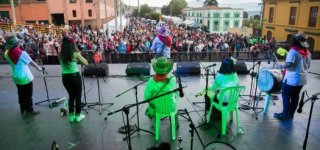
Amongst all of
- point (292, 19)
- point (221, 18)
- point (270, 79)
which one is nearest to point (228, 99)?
point (270, 79)

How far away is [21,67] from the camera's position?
15.9 feet

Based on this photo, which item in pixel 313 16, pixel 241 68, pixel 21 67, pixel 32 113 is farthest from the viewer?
pixel 313 16

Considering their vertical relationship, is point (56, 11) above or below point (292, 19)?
above

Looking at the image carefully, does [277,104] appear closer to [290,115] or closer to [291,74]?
[290,115]

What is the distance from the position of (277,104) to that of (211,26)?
Answer: 151ft

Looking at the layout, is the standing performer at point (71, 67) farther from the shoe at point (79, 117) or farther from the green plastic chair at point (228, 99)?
the green plastic chair at point (228, 99)

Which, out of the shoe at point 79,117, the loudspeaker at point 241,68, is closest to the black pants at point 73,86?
the shoe at point 79,117

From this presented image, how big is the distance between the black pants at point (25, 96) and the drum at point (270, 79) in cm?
486

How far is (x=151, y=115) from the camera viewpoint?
4.38 metres

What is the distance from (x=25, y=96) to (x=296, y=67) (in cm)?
543

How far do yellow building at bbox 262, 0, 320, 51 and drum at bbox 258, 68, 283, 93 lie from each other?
15.7 metres

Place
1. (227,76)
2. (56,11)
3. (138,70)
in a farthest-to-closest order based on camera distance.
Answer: (56,11) → (138,70) → (227,76)

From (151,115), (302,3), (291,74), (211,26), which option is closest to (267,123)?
(291,74)

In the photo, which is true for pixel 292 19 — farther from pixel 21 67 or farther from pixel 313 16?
pixel 21 67
